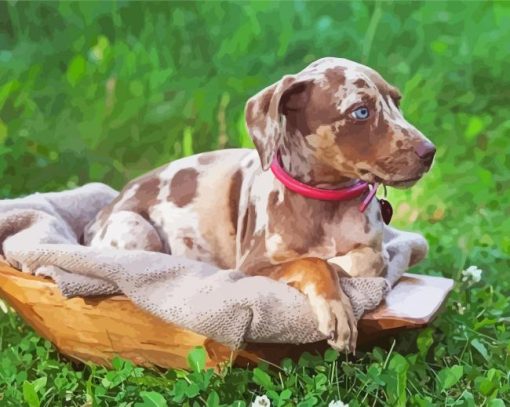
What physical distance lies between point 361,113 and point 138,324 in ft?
2.41

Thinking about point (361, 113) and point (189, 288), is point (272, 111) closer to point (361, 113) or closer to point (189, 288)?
point (361, 113)

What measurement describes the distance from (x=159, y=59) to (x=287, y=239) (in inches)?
79.0

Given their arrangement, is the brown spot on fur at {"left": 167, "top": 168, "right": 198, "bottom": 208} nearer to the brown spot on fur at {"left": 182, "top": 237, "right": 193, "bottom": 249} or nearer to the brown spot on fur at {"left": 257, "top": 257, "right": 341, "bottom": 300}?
the brown spot on fur at {"left": 182, "top": 237, "right": 193, "bottom": 249}

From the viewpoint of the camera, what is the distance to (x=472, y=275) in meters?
2.84

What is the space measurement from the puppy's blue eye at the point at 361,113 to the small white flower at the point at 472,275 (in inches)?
33.4

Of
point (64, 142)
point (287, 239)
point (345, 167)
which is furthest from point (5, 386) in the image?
point (64, 142)

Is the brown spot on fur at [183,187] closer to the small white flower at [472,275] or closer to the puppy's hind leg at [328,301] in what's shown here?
the puppy's hind leg at [328,301]

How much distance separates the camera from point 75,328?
92.3 inches

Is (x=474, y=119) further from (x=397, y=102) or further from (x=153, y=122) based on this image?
(x=397, y=102)

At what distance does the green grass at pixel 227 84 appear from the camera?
3.70 m

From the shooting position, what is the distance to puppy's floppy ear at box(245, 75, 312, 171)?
2.24m

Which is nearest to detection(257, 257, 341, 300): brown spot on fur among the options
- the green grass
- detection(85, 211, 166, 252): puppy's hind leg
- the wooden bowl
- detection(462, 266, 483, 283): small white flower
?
the wooden bowl

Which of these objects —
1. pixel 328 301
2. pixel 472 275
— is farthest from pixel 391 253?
pixel 328 301

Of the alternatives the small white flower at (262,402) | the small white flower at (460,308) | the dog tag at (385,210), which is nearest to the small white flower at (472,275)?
the small white flower at (460,308)
